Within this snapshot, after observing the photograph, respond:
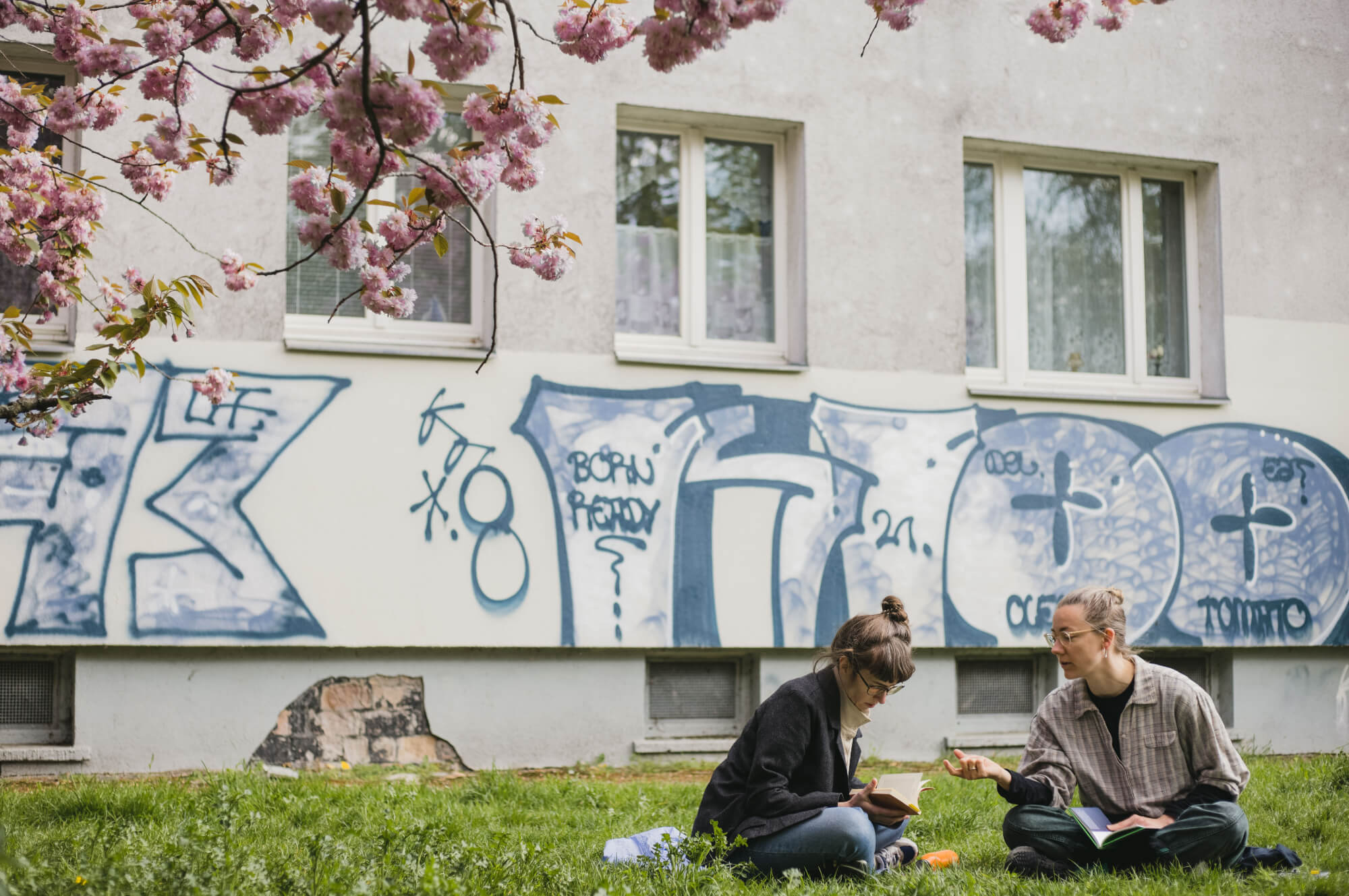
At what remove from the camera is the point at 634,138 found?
8047mm

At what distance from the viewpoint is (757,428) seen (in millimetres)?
7785

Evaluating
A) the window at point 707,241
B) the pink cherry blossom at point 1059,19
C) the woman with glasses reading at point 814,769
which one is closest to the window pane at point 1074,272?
the window at point 707,241

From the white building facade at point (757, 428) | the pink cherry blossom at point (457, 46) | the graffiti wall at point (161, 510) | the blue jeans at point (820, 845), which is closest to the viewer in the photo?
the pink cherry blossom at point (457, 46)

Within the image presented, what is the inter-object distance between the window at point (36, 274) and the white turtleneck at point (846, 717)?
190 inches

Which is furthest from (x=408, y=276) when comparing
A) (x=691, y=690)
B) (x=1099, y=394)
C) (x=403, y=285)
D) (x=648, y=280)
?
(x=1099, y=394)

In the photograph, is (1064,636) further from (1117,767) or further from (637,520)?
(637,520)

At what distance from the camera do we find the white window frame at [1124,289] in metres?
8.56

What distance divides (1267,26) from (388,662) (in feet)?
24.6

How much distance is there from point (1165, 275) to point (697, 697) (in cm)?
Answer: 456

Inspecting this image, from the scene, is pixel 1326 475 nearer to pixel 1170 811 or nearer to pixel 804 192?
pixel 804 192

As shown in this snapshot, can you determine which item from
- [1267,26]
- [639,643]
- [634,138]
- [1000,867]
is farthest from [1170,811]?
[1267,26]

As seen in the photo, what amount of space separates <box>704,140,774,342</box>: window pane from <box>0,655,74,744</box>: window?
14.0 ft

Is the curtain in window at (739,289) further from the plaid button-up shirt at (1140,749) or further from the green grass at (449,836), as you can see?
the plaid button-up shirt at (1140,749)

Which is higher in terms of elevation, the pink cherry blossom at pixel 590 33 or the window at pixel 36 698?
the pink cherry blossom at pixel 590 33
